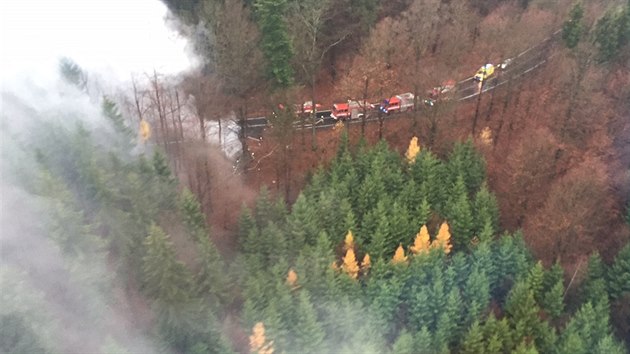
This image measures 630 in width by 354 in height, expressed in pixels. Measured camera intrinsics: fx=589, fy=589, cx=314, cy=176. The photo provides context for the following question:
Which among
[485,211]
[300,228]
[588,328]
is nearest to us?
[588,328]

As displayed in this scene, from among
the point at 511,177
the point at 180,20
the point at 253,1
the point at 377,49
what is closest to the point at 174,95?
the point at 180,20

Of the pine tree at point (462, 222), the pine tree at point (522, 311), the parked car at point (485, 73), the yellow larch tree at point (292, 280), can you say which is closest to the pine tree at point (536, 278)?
the pine tree at point (522, 311)

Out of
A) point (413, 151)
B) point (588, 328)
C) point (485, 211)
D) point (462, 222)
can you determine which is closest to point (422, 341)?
point (588, 328)

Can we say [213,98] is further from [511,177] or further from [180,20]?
[511,177]

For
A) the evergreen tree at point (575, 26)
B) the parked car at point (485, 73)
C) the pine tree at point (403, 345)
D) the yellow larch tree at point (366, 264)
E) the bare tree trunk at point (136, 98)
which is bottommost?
the pine tree at point (403, 345)

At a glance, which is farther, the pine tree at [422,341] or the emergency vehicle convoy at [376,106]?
the emergency vehicle convoy at [376,106]

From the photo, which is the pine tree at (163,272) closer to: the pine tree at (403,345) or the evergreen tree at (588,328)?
the pine tree at (403,345)

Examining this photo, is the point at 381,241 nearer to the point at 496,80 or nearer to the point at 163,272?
the point at 163,272
